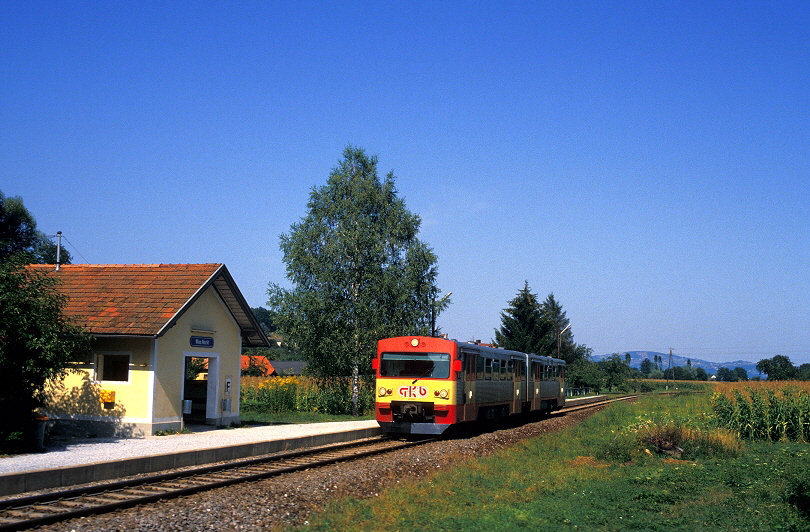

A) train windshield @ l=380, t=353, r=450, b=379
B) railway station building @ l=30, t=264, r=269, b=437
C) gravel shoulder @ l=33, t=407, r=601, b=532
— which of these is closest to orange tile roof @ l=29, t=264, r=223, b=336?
railway station building @ l=30, t=264, r=269, b=437

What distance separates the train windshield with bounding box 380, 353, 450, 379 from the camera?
2152 cm

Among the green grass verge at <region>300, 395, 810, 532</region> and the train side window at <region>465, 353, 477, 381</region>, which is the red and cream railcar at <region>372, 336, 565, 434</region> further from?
the green grass verge at <region>300, 395, 810, 532</region>

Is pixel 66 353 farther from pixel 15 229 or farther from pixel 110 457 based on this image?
pixel 15 229

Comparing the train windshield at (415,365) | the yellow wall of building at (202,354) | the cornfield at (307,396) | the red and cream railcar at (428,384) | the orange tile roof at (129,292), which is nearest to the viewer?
the orange tile roof at (129,292)

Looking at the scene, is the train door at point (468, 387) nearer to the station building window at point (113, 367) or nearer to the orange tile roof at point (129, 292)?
the orange tile roof at point (129, 292)

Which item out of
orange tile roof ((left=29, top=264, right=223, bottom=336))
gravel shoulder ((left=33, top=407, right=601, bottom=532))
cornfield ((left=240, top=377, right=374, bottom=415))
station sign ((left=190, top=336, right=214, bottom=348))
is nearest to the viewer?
gravel shoulder ((left=33, top=407, right=601, bottom=532))

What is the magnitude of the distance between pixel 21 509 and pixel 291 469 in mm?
5367

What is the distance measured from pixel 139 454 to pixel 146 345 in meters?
5.54

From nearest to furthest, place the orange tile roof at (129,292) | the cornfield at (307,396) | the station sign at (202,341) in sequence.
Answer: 1. the orange tile roof at (129,292)
2. the station sign at (202,341)
3. the cornfield at (307,396)

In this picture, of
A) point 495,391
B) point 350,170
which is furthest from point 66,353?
point 350,170

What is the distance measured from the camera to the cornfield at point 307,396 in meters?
34.3

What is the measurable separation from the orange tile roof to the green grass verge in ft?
32.2

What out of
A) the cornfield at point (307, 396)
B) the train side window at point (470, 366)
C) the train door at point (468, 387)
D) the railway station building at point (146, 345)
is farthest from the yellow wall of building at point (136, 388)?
the cornfield at point (307, 396)

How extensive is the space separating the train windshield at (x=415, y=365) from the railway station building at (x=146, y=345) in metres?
5.17
